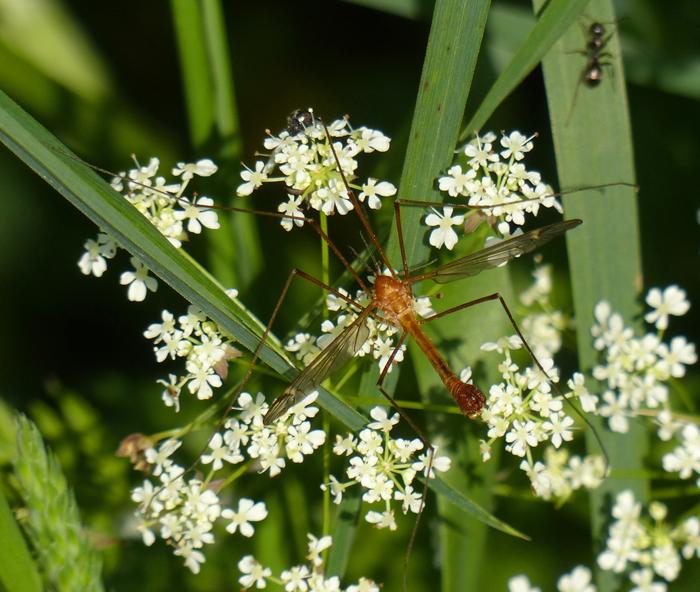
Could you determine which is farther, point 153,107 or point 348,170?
point 153,107

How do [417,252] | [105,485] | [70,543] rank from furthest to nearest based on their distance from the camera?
[105,485] < [417,252] < [70,543]

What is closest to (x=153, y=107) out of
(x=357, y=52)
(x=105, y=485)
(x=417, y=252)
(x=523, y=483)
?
(x=357, y=52)

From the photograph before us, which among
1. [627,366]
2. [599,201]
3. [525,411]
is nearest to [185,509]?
[525,411]

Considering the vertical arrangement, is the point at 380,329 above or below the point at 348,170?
below

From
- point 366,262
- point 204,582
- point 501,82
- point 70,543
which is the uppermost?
point 501,82

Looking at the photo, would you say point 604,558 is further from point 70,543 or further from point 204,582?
point 70,543
